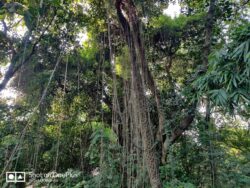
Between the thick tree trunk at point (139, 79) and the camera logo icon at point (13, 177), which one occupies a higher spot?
the thick tree trunk at point (139, 79)

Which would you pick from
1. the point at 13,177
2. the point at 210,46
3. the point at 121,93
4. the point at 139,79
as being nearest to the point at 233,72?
the point at 139,79

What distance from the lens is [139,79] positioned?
206cm

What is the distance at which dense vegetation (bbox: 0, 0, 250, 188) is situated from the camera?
2441 millimetres

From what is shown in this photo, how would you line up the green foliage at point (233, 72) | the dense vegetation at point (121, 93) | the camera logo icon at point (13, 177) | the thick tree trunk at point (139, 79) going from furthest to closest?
the dense vegetation at point (121, 93)
the camera logo icon at point (13, 177)
the thick tree trunk at point (139, 79)
the green foliage at point (233, 72)

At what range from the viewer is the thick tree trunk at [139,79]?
196 centimetres

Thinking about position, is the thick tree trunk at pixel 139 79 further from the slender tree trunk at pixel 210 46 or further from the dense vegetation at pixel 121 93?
the slender tree trunk at pixel 210 46

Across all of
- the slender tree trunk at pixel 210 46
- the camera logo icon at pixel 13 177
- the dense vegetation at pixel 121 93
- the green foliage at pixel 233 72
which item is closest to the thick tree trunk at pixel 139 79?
the dense vegetation at pixel 121 93

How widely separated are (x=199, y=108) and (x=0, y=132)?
7.59ft

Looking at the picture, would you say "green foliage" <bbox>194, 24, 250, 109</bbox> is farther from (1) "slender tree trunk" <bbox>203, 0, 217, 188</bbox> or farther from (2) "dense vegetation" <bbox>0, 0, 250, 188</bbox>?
(1) "slender tree trunk" <bbox>203, 0, 217, 188</bbox>

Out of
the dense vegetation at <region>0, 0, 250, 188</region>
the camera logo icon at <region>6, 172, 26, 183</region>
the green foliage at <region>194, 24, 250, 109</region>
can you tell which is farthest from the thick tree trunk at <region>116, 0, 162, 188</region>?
the camera logo icon at <region>6, 172, 26, 183</region>

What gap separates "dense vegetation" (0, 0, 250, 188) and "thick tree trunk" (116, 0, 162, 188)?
0.05 ft

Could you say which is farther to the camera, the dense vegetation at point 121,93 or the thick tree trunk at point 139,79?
the dense vegetation at point 121,93

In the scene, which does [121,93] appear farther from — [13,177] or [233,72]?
[233,72]

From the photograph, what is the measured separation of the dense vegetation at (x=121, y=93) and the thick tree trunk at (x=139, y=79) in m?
0.01
